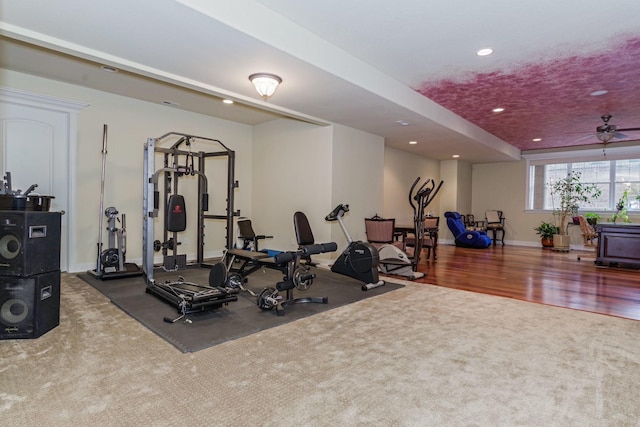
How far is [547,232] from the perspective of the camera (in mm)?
9094

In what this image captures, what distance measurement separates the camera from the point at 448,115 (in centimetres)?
610

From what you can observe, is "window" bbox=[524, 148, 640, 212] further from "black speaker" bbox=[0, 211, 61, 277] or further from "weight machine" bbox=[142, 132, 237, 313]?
"black speaker" bbox=[0, 211, 61, 277]

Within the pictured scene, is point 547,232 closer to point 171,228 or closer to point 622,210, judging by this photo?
point 622,210

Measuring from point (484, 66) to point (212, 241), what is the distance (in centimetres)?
519

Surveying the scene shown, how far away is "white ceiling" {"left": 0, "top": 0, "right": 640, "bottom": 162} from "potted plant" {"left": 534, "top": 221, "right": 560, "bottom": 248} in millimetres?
3938

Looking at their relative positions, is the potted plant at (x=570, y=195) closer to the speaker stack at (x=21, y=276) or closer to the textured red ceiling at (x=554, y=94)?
the textured red ceiling at (x=554, y=94)

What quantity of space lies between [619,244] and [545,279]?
7.46 ft

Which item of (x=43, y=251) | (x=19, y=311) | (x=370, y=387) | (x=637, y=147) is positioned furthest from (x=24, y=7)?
(x=637, y=147)

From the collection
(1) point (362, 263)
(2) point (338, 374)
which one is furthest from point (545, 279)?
(2) point (338, 374)

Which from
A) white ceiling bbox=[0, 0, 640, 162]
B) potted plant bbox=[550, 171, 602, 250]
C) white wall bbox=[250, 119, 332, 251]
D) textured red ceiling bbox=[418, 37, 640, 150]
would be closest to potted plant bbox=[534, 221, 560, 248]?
potted plant bbox=[550, 171, 602, 250]

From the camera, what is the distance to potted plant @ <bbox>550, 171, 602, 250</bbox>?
8984 millimetres

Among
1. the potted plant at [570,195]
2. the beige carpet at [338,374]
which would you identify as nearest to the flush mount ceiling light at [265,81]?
the beige carpet at [338,374]

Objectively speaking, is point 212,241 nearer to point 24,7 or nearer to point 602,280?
point 24,7

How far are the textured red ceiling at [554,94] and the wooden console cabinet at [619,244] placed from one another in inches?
78.3
